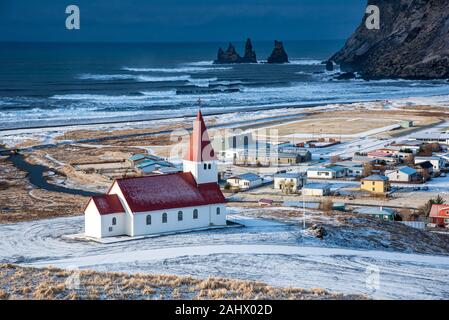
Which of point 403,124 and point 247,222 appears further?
point 403,124

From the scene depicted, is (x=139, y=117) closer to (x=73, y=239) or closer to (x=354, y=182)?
(x=354, y=182)

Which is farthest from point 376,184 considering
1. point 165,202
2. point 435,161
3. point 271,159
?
point 165,202

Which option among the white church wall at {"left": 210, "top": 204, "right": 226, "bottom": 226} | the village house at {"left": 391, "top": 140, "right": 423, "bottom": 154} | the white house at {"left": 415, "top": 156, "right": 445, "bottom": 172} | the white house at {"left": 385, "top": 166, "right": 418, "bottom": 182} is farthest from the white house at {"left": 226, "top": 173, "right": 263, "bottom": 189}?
the village house at {"left": 391, "top": 140, "right": 423, "bottom": 154}

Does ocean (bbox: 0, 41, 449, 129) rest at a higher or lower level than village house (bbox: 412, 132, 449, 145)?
higher

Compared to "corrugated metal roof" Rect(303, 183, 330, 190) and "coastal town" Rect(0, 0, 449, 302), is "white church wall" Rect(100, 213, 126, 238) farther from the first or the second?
"corrugated metal roof" Rect(303, 183, 330, 190)

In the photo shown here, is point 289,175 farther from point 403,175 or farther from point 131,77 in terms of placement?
point 131,77

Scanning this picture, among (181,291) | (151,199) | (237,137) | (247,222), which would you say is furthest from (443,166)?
(181,291)

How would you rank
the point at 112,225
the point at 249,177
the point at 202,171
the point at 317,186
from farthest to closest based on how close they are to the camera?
the point at 249,177
the point at 317,186
the point at 202,171
the point at 112,225
